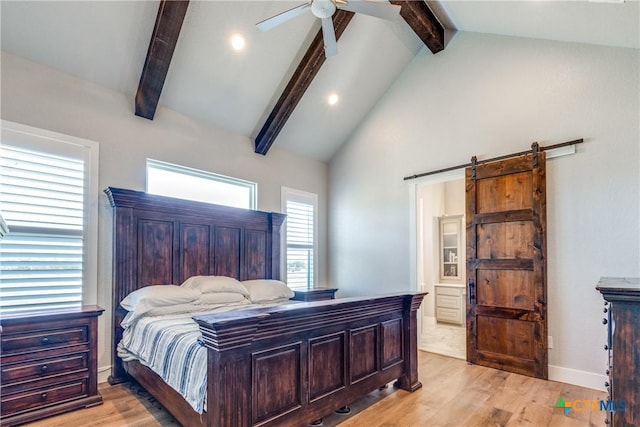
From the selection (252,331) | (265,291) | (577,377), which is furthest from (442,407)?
(265,291)

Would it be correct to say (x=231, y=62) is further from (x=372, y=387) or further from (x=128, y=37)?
(x=372, y=387)

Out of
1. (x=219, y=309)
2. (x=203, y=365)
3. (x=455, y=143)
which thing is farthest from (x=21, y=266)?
(x=455, y=143)

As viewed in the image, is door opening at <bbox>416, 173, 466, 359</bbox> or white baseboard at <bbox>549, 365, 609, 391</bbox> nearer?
white baseboard at <bbox>549, 365, 609, 391</bbox>

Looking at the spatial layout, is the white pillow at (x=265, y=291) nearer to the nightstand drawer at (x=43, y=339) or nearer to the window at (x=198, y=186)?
the window at (x=198, y=186)

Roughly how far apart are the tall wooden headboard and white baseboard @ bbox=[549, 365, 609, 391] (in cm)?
344

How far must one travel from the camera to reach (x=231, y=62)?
3922 mm

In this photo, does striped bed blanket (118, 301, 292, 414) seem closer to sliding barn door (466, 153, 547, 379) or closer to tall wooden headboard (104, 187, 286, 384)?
tall wooden headboard (104, 187, 286, 384)

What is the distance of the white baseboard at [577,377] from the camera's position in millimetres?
3258

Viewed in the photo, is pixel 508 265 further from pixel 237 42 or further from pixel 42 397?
pixel 42 397

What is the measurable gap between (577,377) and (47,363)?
15.8ft

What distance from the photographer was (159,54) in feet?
10.8

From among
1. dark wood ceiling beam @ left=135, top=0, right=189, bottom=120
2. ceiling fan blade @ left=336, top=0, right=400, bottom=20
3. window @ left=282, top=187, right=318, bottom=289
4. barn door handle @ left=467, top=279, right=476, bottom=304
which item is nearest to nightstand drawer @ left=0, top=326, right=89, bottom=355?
dark wood ceiling beam @ left=135, top=0, right=189, bottom=120

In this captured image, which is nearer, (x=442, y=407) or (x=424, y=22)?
(x=442, y=407)

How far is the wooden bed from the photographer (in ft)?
6.39
